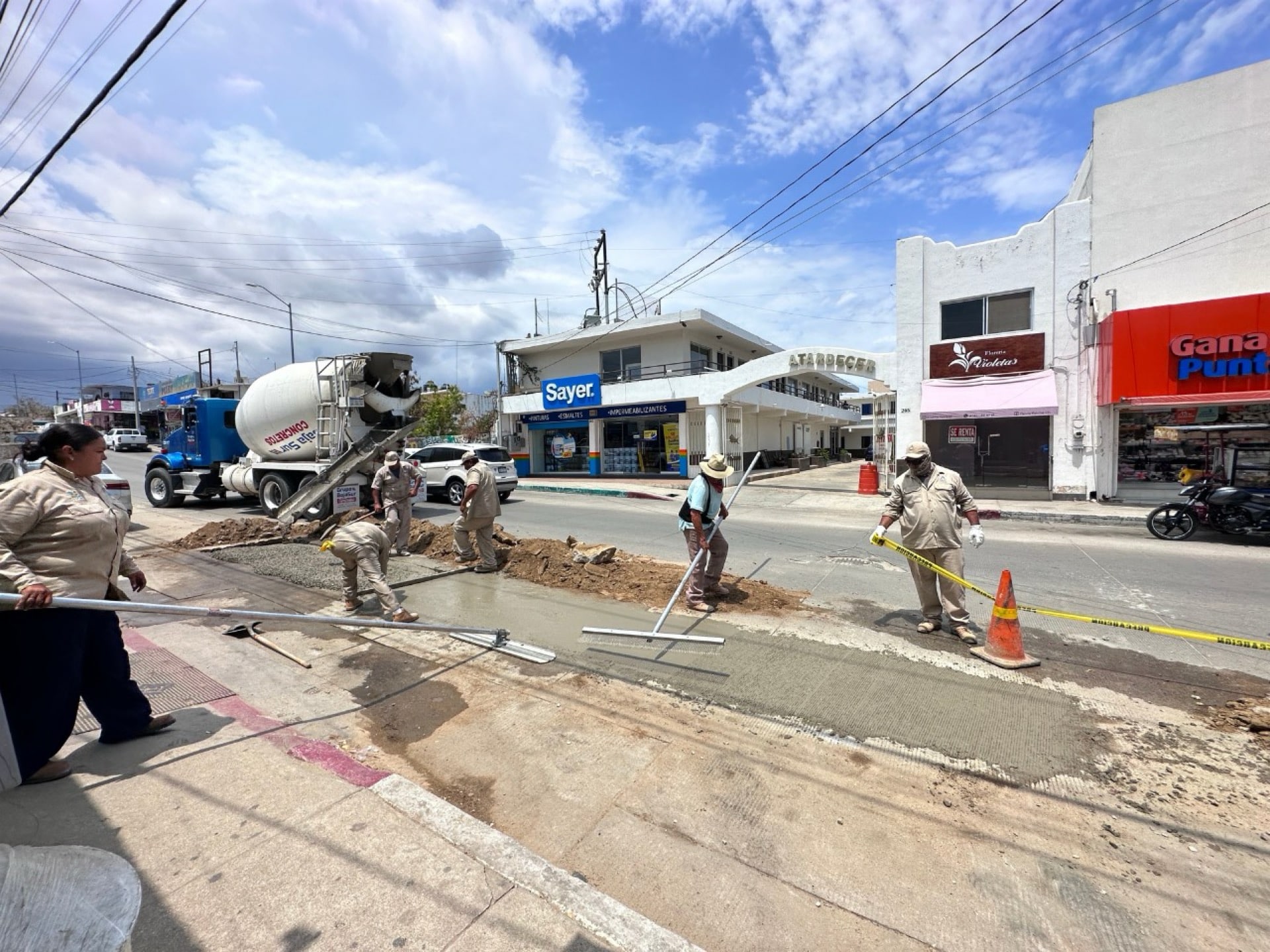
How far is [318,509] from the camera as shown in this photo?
11734 millimetres

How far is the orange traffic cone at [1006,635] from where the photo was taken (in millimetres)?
4449

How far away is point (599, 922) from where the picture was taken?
2.08 metres

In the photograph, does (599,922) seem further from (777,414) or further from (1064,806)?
(777,414)

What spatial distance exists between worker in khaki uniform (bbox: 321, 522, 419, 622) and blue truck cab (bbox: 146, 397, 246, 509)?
11289mm

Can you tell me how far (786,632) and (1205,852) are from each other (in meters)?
2.95

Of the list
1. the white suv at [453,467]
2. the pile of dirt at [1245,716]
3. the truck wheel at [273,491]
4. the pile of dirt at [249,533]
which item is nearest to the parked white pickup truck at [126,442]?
the truck wheel at [273,491]

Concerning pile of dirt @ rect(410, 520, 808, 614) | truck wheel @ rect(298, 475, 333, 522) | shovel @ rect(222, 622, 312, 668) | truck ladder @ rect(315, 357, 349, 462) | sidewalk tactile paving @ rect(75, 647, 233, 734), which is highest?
truck ladder @ rect(315, 357, 349, 462)

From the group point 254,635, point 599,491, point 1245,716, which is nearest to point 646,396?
point 599,491

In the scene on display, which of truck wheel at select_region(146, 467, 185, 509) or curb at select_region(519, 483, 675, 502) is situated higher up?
truck wheel at select_region(146, 467, 185, 509)

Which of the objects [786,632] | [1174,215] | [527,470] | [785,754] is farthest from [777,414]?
[785,754]

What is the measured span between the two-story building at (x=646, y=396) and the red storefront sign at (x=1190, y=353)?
7.37m

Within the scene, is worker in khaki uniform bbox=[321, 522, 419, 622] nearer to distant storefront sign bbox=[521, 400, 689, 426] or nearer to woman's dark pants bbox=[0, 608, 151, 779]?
woman's dark pants bbox=[0, 608, 151, 779]

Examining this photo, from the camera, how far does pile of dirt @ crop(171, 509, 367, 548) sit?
30.4 feet

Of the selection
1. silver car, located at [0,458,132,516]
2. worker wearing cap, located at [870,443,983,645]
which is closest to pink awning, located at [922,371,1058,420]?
worker wearing cap, located at [870,443,983,645]
